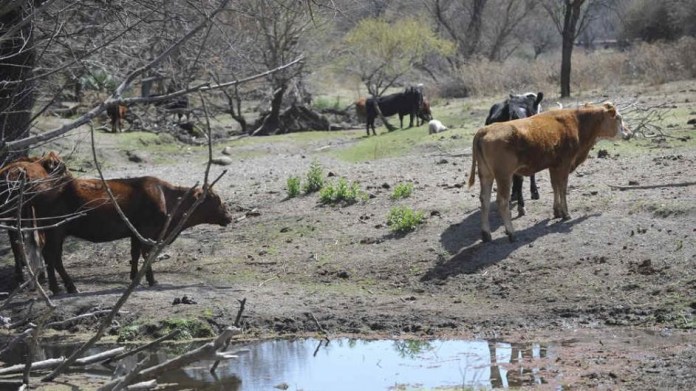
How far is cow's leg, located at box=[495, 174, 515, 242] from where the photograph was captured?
13.4 metres

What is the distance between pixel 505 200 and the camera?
1350 centimetres

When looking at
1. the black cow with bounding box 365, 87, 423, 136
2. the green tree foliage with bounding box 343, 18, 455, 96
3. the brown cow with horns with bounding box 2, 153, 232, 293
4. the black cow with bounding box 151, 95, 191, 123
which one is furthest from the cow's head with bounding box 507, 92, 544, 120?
the green tree foliage with bounding box 343, 18, 455, 96

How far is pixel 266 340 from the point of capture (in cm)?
1126

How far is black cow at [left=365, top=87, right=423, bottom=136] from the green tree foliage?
3.93 metres

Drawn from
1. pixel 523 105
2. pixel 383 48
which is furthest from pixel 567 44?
pixel 523 105

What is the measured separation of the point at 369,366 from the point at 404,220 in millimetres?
4986

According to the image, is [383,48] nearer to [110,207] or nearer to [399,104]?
[399,104]

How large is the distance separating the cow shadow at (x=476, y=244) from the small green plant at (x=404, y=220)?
0.53 metres

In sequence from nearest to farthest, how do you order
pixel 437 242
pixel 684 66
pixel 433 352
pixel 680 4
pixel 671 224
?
pixel 433 352, pixel 671 224, pixel 437 242, pixel 684 66, pixel 680 4

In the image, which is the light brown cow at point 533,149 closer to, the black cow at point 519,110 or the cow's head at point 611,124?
the cow's head at point 611,124

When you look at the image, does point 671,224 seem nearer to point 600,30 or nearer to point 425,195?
point 425,195

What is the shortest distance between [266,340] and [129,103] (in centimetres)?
479

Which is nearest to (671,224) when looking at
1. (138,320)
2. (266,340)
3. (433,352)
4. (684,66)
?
(433,352)

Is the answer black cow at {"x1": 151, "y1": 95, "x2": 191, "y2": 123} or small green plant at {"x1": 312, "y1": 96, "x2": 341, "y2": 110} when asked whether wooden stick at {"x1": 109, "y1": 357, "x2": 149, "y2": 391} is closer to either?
black cow at {"x1": 151, "y1": 95, "x2": 191, "y2": 123}
